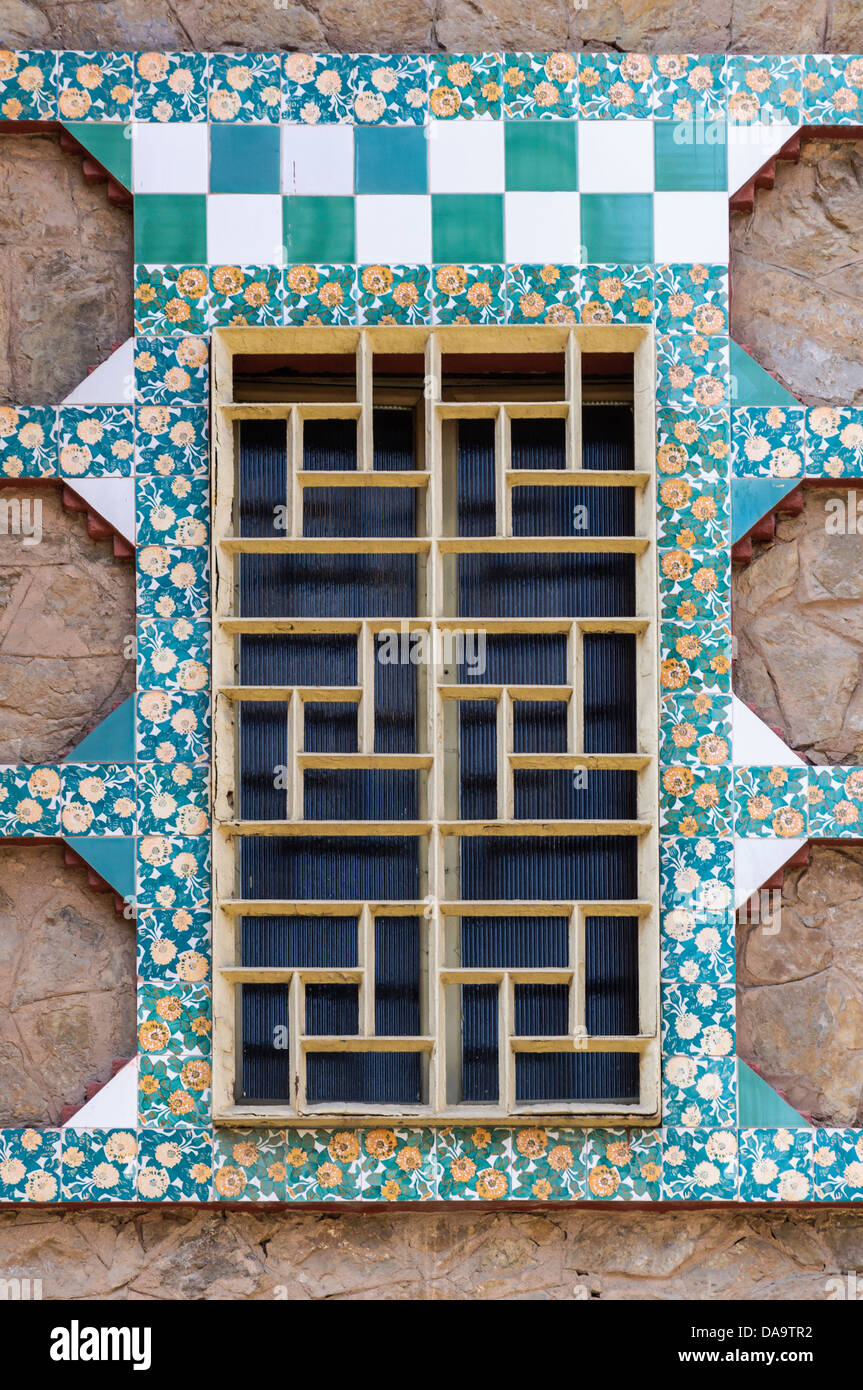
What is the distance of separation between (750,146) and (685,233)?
0.33 meters

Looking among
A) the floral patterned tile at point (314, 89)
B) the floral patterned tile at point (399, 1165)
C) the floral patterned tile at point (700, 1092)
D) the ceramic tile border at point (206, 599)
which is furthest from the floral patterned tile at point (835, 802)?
the floral patterned tile at point (314, 89)

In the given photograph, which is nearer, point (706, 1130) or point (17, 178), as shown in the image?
point (706, 1130)

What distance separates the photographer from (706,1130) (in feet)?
12.0

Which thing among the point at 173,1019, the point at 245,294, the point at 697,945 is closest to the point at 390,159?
the point at 245,294

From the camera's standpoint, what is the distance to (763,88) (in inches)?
153

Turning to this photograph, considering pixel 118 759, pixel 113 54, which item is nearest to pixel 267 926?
pixel 118 759

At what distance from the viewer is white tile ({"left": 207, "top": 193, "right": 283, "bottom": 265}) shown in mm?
3840

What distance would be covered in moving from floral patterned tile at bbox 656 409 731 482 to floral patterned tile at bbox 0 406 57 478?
1736mm

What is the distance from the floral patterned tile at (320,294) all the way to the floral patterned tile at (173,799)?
1322 mm

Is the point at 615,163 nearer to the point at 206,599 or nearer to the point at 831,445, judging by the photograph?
the point at 831,445

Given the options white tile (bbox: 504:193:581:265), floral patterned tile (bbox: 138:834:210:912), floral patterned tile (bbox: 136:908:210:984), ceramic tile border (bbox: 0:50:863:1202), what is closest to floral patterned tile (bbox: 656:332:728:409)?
ceramic tile border (bbox: 0:50:863:1202)
